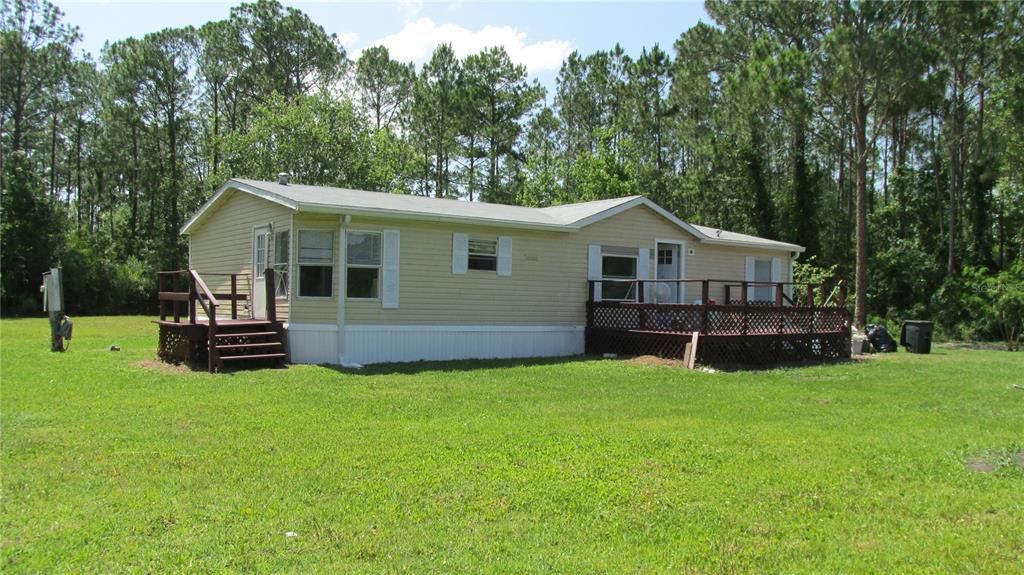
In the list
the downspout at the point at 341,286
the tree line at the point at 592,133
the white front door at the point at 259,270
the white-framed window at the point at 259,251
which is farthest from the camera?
the tree line at the point at 592,133

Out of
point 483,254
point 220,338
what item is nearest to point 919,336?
point 483,254

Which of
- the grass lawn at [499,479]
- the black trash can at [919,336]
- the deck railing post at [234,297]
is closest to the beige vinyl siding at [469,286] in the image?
the deck railing post at [234,297]

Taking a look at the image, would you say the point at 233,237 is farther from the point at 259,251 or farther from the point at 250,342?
the point at 250,342

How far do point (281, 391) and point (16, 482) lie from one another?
4.48m

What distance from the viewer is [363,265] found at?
13.0 meters

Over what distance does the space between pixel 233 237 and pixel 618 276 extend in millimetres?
8374

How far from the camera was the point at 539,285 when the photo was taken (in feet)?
50.0

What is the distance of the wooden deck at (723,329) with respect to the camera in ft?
45.1

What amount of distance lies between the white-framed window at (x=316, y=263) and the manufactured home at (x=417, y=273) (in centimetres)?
2

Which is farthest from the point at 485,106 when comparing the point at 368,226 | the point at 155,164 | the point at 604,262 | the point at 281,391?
the point at 281,391

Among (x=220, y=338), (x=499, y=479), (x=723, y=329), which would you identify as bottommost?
(x=499, y=479)

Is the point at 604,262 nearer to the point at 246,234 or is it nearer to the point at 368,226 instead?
the point at 368,226

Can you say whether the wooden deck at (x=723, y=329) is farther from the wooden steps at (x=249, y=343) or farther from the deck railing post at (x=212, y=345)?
the deck railing post at (x=212, y=345)

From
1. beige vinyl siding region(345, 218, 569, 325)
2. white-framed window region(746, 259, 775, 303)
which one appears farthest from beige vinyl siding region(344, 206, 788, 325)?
white-framed window region(746, 259, 775, 303)
